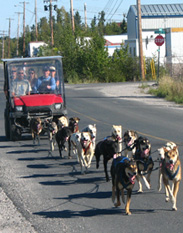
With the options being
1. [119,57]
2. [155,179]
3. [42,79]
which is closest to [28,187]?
[155,179]

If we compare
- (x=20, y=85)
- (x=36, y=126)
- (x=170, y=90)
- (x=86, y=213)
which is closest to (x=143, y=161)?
(x=86, y=213)

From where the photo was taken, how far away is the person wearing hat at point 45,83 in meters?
16.5

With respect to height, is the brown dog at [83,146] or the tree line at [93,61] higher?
the tree line at [93,61]

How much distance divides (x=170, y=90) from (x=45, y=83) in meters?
16.7

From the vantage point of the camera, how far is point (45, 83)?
16.6 m

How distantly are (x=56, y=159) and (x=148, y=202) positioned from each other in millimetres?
4816

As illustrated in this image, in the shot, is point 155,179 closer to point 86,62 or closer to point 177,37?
point 86,62

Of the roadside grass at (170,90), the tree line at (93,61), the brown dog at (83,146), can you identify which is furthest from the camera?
the tree line at (93,61)

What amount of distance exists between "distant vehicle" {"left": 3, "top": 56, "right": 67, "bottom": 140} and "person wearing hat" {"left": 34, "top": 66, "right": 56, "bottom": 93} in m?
0.03

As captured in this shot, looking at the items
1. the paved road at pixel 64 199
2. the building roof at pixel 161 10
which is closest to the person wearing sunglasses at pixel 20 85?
the paved road at pixel 64 199

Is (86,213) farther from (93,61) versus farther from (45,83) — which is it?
(93,61)

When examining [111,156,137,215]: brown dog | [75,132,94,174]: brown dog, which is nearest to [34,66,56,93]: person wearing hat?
[75,132,94,174]: brown dog

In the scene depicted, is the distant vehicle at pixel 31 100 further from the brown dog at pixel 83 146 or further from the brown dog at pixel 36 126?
the brown dog at pixel 83 146

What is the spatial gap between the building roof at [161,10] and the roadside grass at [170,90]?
49.9 metres
